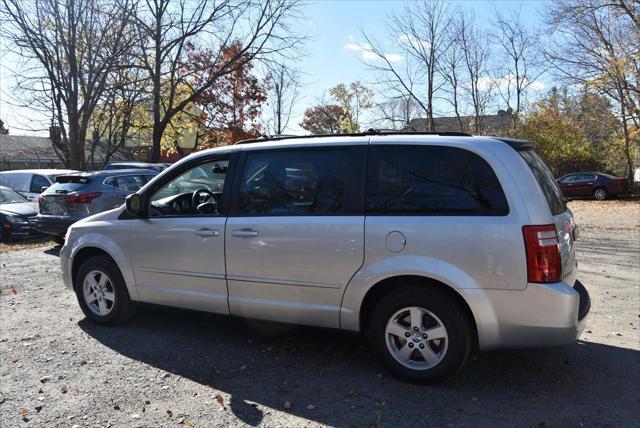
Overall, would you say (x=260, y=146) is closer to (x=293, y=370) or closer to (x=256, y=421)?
(x=293, y=370)

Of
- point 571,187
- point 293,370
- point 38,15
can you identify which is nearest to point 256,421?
point 293,370

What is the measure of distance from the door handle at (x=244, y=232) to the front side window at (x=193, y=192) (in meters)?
0.40

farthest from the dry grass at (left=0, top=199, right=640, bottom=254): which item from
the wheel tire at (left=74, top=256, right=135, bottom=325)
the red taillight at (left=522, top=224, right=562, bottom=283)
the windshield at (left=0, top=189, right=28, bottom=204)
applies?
the red taillight at (left=522, top=224, right=562, bottom=283)

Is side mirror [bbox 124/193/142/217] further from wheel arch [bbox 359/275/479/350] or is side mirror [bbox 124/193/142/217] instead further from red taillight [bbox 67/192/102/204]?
red taillight [bbox 67/192/102/204]

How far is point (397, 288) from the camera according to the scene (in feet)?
12.5

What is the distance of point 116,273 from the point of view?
5.06 meters

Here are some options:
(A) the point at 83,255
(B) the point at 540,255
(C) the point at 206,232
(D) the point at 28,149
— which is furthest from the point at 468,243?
(D) the point at 28,149

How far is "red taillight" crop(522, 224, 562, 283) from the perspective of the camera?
3381 millimetres

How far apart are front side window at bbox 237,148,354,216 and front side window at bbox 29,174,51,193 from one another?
1249 cm

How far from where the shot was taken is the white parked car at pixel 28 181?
1441cm

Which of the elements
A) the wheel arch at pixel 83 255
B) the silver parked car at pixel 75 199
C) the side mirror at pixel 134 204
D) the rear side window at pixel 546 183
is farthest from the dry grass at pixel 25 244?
the rear side window at pixel 546 183

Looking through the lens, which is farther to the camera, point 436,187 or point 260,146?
point 260,146

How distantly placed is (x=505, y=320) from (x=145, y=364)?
2872mm

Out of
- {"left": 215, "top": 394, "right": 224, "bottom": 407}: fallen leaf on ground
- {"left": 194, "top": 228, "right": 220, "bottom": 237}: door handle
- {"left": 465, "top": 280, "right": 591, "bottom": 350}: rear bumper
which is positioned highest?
{"left": 194, "top": 228, "right": 220, "bottom": 237}: door handle
